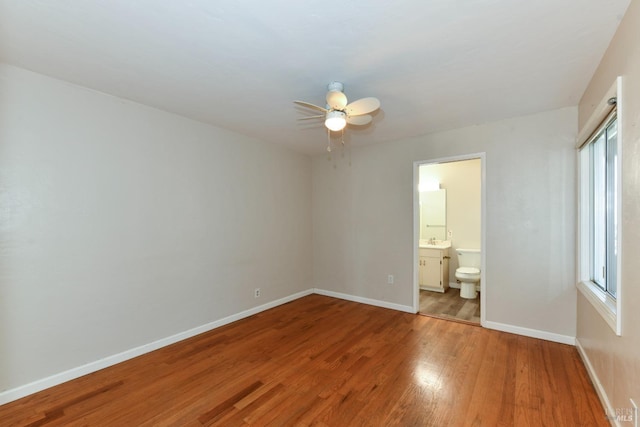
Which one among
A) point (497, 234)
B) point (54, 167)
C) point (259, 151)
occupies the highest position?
→ point (259, 151)

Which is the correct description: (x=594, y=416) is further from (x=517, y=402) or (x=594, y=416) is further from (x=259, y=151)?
(x=259, y=151)

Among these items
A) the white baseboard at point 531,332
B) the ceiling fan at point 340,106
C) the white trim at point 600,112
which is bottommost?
the white baseboard at point 531,332

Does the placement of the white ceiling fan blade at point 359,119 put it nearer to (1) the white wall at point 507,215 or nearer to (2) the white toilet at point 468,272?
(1) the white wall at point 507,215

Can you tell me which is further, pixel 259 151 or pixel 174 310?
pixel 259 151

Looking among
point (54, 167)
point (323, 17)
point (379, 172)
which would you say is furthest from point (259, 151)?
point (323, 17)

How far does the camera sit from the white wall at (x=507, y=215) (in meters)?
3.00

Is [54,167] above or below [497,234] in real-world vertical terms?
above

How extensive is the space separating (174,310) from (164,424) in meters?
1.38

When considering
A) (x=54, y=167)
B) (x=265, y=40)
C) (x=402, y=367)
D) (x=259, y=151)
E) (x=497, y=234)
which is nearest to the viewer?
(x=265, y=40)

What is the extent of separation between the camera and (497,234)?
11.0 ft

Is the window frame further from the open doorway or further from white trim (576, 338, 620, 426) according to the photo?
the open doorway

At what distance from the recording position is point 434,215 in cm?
557

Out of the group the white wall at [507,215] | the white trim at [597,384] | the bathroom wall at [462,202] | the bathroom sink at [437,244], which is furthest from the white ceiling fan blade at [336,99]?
the bathroom sink at [437,244]
